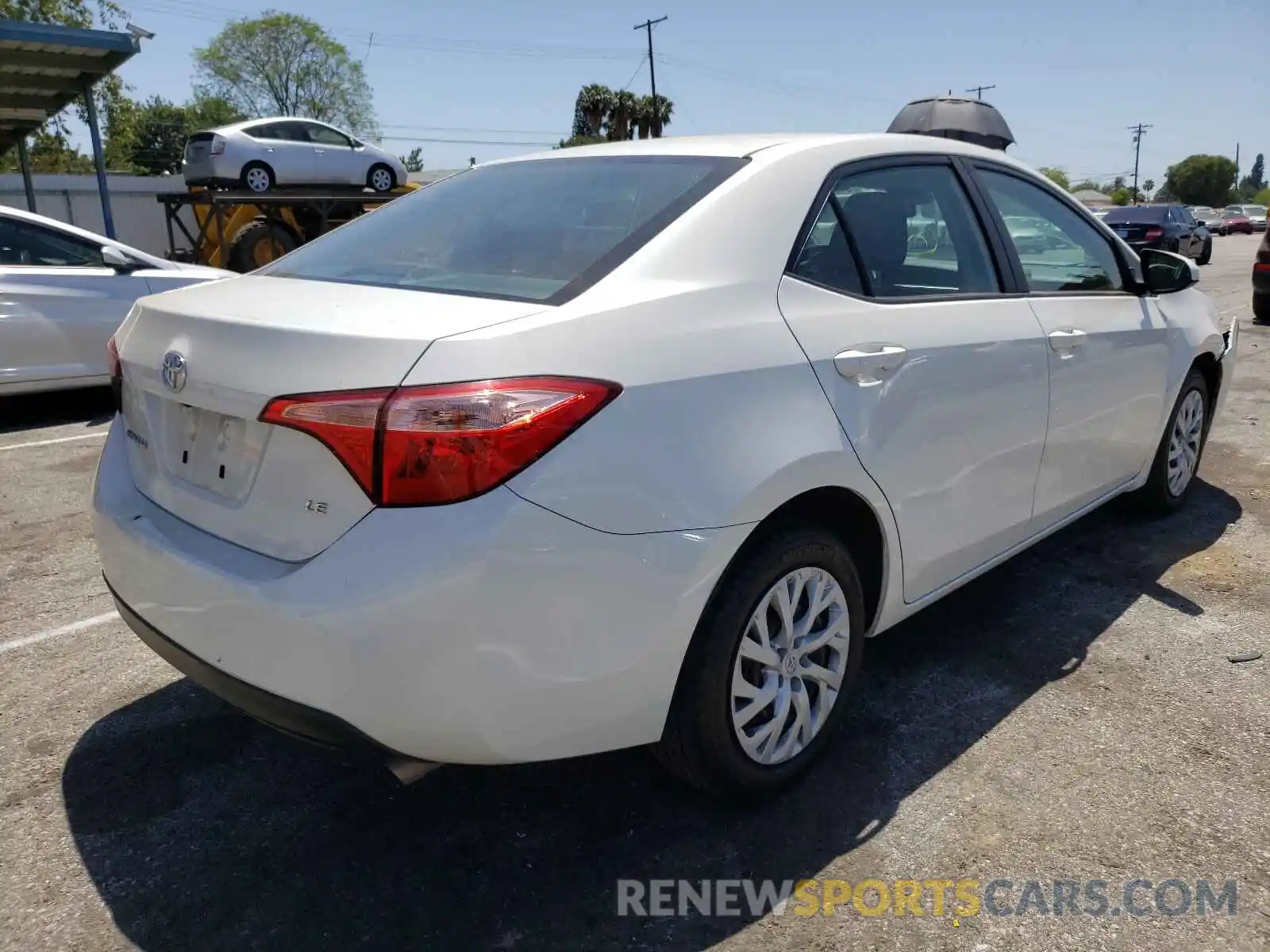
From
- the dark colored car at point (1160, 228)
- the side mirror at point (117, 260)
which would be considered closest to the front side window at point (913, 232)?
the side mirror at point (117, 260)

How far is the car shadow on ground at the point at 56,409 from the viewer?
7164mm

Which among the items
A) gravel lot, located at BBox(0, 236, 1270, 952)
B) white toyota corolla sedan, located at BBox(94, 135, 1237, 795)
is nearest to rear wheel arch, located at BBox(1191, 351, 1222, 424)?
gravel lot, located at BBox(0, 236, 1270, 952)

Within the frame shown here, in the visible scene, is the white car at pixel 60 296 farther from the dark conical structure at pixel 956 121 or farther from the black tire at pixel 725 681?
the dark conical structure at pixel 956 121

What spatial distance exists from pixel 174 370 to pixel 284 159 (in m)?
16.2

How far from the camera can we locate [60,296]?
272 inches

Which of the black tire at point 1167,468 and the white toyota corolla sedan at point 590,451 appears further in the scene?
the black tire at point 1167,468

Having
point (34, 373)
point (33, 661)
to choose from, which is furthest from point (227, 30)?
point (33, 661)

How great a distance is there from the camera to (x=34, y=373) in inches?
270

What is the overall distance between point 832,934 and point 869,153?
2.12 m

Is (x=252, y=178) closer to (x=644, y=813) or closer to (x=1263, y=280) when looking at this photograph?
(x=1263, y=280)

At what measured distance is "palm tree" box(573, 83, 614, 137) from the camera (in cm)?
6003

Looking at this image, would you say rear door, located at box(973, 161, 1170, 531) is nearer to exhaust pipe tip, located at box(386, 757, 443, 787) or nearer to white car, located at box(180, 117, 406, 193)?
exhaust pipe tip, located at box(386, 757, 443, 787)

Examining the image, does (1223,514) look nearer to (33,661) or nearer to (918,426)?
(918,426)

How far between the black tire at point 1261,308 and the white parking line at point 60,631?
12.9 metres
